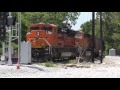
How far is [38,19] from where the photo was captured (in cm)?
6781

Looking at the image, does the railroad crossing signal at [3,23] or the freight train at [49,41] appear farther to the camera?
the freight train at [49,41]

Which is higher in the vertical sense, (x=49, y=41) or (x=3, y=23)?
(x=3, y=23)

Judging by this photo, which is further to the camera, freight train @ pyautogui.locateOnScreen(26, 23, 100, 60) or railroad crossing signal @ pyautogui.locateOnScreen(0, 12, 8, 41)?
freight train @ pyautogui.locateOnScreen(26, 23, 100, 60)

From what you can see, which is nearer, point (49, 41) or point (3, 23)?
point (3, 23)
